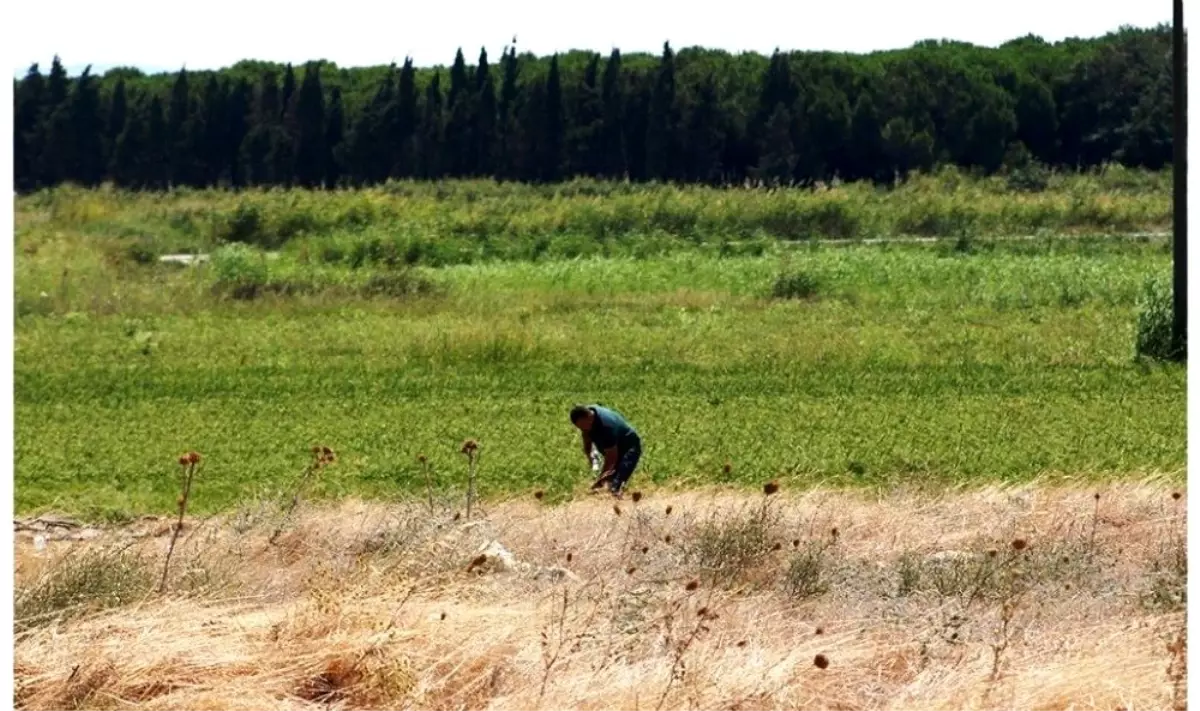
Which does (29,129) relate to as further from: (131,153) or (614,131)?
(614,131)

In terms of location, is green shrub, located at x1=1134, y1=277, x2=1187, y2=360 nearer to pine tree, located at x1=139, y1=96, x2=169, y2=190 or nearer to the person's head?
the person's head

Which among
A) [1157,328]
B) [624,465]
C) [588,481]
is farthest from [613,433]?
[1157,328]

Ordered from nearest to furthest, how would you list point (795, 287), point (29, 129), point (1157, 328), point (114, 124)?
point (1157, 328)
point (795, 287)
point (29, 129)
point (114, 124)

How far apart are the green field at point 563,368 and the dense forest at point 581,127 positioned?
14.9 meters

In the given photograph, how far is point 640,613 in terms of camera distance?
5227mm

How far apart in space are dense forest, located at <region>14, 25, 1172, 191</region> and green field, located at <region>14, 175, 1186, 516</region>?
1495 centimetres

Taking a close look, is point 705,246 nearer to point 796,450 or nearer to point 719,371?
point 719,371

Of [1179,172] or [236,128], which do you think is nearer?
[1179,172]

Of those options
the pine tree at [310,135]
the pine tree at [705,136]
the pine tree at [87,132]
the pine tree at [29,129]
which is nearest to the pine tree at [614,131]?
the pine tree at [705,136]

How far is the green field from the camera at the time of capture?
33.7 feet

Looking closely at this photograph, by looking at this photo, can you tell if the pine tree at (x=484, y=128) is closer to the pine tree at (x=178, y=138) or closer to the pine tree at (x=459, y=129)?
the pine tree at (x=459, y=129)

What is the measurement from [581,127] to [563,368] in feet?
94.3

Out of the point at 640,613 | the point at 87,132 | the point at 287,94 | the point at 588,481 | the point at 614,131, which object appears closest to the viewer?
the point at 640,613

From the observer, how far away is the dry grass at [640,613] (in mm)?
4324
